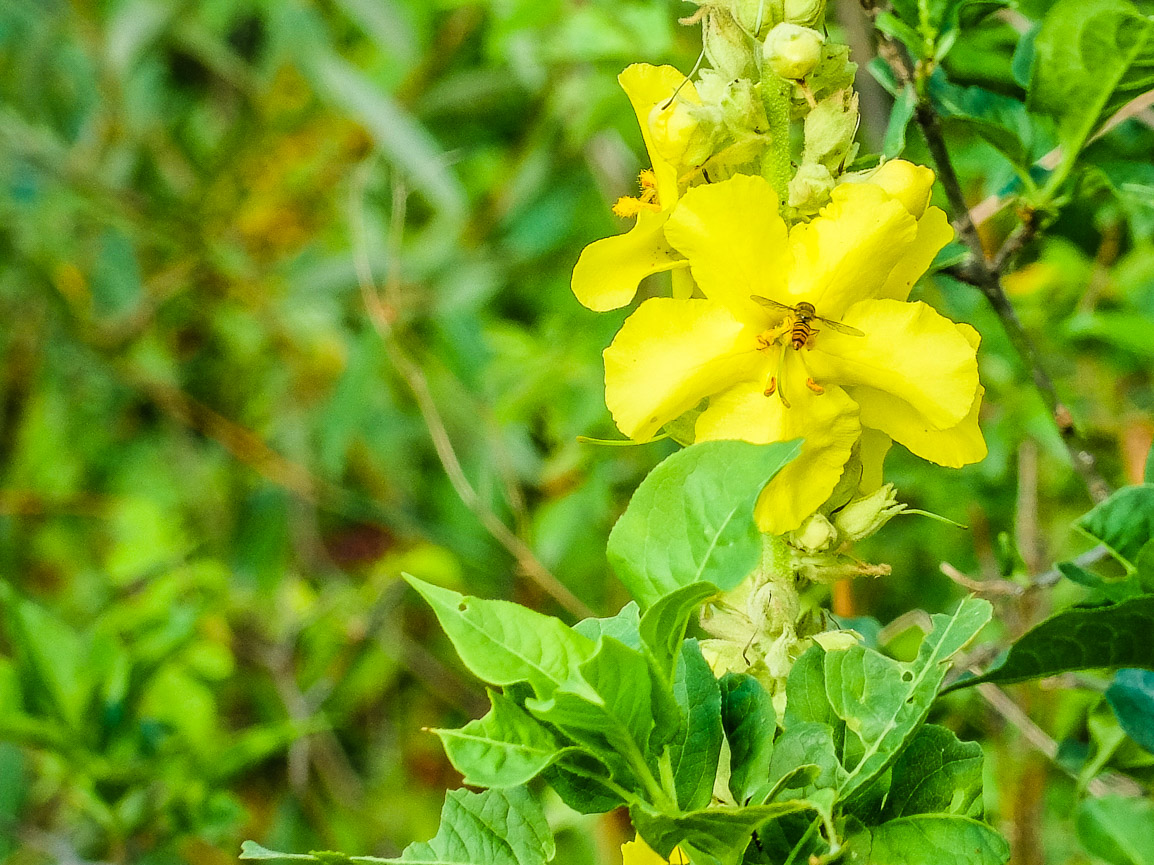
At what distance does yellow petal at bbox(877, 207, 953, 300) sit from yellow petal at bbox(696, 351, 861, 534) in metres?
0.06

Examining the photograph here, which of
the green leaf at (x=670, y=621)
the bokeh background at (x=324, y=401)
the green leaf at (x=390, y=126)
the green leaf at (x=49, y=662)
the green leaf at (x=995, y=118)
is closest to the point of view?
the green leaf at (x=670, y=621)


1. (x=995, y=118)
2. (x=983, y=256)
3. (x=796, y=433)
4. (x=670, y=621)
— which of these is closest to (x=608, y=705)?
(x=670, y=621)

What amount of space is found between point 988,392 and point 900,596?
0.40 metres

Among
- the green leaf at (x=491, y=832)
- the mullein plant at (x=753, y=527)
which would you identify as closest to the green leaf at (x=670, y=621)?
the mullein plant at (x=753, y=527)

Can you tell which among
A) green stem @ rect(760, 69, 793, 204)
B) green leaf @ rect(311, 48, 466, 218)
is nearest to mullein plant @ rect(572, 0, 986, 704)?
green stem @ rect(760, 69, 793, 204)

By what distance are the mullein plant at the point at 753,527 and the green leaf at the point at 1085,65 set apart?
20cm

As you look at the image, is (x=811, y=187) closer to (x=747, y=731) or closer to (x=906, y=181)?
(x=906, y=181)

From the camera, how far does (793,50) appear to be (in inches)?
17.8

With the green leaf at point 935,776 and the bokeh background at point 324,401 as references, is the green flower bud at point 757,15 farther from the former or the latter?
the bokeh background at point 324,401

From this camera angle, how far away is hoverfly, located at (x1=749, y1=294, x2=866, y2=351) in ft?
1.53

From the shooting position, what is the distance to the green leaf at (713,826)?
400 millimetres

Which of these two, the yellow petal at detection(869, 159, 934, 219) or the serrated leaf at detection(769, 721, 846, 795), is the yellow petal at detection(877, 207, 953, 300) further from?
the serrated leaf at detection(769, 721, 846, 795)

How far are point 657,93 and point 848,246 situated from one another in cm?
12

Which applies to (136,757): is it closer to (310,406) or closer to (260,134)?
(310,406)
